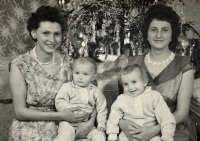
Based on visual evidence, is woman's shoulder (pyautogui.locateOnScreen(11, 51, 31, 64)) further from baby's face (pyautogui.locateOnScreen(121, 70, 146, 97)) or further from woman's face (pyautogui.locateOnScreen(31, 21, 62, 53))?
baby's face (pyautogui.locateOnScreen(121, 70, 146, 97))

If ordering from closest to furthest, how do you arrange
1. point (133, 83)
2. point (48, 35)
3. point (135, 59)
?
point (133, 83), point (48, 35), point (135, 59)

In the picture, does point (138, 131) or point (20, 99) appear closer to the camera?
point (138, 131)

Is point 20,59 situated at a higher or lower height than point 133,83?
higher

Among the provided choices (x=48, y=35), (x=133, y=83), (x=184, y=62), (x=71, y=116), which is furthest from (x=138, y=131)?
(x=48, y=35)

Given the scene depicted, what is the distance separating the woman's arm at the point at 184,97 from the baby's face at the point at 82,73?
1.74 feet

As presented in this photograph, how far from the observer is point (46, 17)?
1.40m

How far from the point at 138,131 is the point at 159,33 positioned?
22.8 inches

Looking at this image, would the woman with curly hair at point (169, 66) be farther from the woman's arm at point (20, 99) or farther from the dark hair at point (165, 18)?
the woman's arm at point (20, 99)

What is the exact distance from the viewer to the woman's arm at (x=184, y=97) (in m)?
1.36

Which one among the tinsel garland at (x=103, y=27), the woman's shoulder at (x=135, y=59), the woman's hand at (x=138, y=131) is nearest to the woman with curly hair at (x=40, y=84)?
the tinsel garland at (x=103, y=27)

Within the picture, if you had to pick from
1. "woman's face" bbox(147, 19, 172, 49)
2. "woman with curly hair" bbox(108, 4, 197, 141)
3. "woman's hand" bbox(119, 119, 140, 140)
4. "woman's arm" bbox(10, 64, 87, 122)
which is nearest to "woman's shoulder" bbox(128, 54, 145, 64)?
"woman with curly hair" bbox(108, 4, 197, 141)

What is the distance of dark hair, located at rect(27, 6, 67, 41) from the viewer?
4.60ft

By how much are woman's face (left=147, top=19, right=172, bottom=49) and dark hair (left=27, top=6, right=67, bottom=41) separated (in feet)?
1.78

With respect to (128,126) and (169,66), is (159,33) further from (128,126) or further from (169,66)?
(128,126)
